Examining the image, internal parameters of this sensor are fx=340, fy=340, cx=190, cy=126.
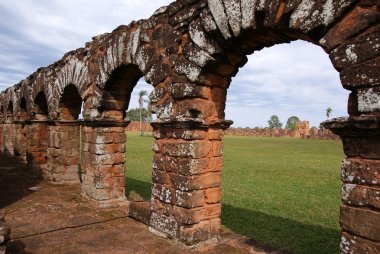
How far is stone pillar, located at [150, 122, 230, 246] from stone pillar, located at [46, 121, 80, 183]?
205 inches

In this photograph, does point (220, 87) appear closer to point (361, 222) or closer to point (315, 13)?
point (315, 13)

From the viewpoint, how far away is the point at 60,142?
9742 mm

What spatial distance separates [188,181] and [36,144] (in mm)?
8747

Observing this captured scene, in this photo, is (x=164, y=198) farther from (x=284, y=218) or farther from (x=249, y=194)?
(x=249, y=194)

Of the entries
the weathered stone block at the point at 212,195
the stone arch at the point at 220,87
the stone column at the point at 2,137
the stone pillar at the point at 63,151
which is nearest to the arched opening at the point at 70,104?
the stone pillar at the point at 63,151

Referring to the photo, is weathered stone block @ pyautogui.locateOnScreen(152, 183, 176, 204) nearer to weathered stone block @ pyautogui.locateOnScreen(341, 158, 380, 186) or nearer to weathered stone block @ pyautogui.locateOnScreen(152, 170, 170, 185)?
weathered stone block @ pyautogui.locateOnScreen(152, 170, 170, 185)

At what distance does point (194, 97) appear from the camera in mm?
5051

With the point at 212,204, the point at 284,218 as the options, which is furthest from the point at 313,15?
the point at 284,218

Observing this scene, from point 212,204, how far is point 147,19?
340 centimetres

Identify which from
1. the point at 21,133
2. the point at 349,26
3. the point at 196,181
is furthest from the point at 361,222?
the point at 21,133

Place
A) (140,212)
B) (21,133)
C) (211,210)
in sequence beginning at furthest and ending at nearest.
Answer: (21,133) → (140,212) → (211,210)

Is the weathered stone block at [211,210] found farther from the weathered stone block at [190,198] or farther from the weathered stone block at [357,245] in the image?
the weathered stone block at [357,245]

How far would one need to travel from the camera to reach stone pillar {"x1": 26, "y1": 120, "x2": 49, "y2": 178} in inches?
466

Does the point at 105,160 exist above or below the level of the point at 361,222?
above
